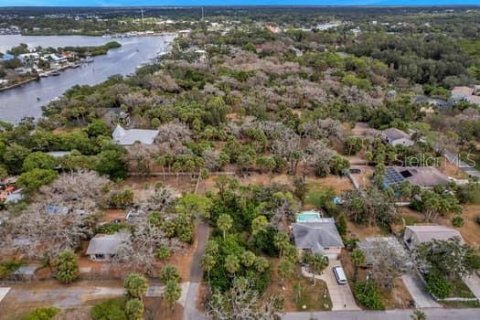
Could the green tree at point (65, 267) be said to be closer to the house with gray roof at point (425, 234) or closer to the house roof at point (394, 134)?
the house with gray roof at point (425, 234)

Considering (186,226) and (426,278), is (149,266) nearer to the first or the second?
(186,226)

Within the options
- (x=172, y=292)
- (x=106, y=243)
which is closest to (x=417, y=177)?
(x=172, y=292)

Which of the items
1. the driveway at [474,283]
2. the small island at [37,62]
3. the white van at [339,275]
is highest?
the small island at [37,62]

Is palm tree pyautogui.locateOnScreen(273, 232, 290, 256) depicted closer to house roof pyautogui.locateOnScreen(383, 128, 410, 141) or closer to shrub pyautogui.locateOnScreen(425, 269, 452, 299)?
shrub pyautogui.locateOnScreen(425, 269, 452, 299)

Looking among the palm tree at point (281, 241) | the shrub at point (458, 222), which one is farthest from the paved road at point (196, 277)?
the shrub at point (458, 222)

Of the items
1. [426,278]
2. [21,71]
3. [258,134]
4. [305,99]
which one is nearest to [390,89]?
[305,99]

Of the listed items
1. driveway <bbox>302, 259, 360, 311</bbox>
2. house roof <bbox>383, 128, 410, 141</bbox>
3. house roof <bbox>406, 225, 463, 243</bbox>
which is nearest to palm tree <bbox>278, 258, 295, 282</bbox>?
driveway <bbox>302, 259, 360, 311</bbox>

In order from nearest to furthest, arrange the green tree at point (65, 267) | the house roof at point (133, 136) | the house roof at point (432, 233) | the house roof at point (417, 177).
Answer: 1. the green tree at point (65, 267)
2. the house roof at point (432, 233)
3. the house roof at point (417, 177)
4. the house roof at point (133, 136)

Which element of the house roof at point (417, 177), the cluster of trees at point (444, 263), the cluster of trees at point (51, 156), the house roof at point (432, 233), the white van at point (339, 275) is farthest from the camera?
the house roof at point (417, 177)
